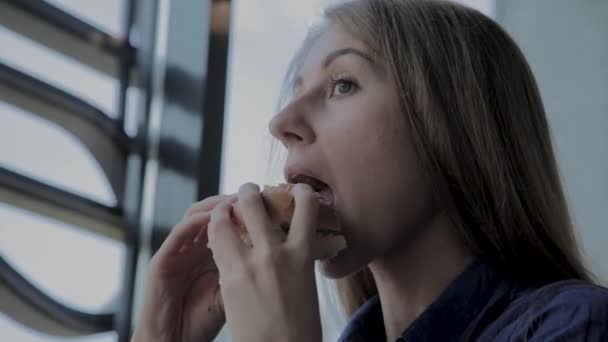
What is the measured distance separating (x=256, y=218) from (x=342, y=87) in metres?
0.27

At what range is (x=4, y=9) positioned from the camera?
6.95 ft

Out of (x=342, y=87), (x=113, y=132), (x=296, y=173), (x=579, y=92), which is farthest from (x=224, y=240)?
(x=579, y=92)

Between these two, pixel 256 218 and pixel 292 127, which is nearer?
pixel 256 218

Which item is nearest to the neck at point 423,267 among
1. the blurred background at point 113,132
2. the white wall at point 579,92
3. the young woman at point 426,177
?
the young woman at point 426,177

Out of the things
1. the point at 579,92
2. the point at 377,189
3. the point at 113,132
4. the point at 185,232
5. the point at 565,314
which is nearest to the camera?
the point at 565,314

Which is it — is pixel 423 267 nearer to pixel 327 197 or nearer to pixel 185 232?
pixel 327 197

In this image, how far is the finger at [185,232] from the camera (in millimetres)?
1294

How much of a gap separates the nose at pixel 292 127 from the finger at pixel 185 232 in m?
0.17

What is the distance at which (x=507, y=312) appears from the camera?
3.72 ft

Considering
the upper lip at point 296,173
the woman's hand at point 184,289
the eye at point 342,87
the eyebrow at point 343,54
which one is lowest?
the woman's hand at point 184,289

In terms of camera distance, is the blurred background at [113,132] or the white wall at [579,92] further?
the white wall at [579,92]

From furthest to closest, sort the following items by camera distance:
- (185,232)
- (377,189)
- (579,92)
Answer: (579,92) < (185,232) < (377,189)

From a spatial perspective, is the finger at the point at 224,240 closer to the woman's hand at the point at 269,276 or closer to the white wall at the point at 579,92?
the woman's hand at the point at 269,276

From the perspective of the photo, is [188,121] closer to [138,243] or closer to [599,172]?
[138,243]
